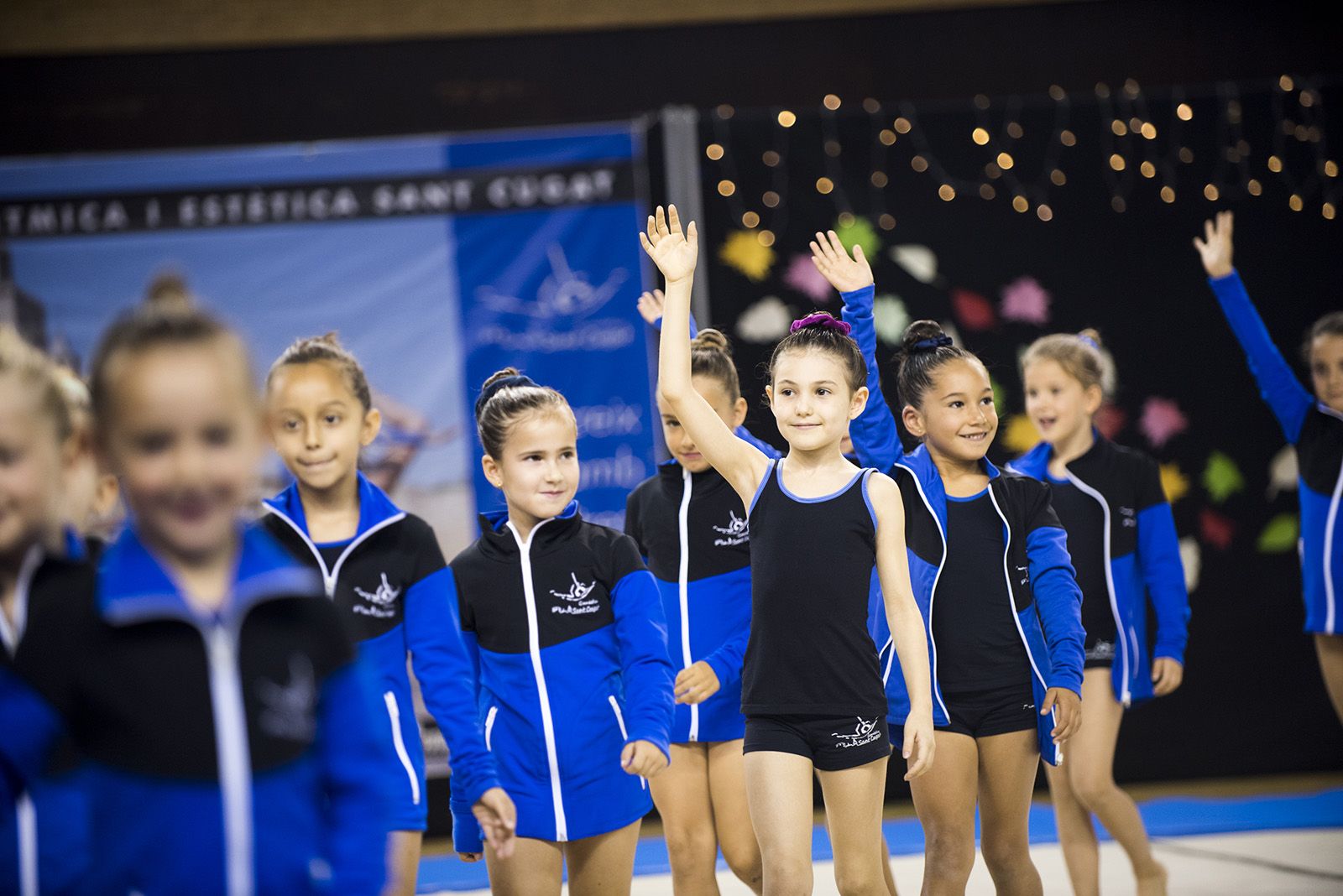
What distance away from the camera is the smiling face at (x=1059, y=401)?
4.32 meters

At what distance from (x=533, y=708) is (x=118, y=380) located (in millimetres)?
1512

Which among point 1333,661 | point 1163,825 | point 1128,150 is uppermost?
point 1128,150

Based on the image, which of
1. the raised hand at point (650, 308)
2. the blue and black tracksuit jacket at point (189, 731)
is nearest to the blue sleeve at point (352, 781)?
the blue and black tracksuit jacket at point (189, 731)

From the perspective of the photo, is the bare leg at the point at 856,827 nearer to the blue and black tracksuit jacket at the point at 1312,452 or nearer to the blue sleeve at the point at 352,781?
the blue sleeve at the point at 352,781

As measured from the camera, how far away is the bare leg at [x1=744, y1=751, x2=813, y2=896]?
116 inches

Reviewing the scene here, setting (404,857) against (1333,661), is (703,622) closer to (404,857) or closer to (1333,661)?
(404,857)

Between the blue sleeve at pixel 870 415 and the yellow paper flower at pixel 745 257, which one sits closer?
the blue sleeve at pixel 870 415

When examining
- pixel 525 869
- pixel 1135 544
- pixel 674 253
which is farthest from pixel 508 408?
pixel 1135 544

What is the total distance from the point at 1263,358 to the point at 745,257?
7.49 feet

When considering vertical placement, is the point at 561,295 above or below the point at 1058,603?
above

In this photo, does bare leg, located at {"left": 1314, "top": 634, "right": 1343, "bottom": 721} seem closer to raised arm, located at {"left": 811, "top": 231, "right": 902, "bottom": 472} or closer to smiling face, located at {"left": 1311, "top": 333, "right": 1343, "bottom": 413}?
smiling face, located at {"left": 1311, "top": 333, "right": 1343, "bottom": 413}

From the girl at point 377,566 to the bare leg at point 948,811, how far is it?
1.15m

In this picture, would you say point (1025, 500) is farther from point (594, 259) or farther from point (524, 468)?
point (594, 259)

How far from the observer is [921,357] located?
3.64m
